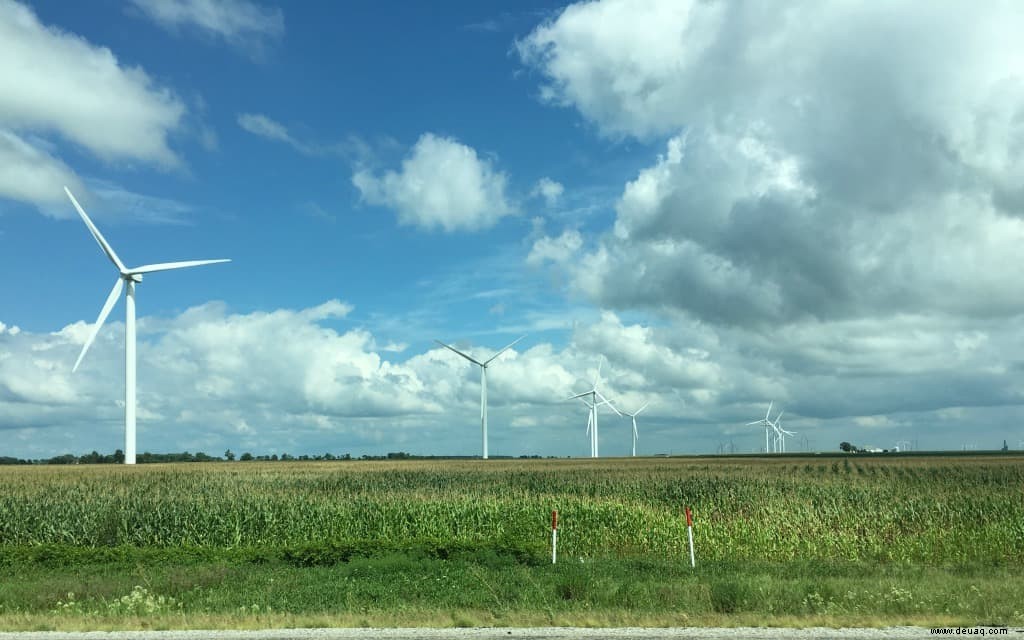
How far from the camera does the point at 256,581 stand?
66.4ft

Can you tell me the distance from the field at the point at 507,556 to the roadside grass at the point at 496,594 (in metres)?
0.08

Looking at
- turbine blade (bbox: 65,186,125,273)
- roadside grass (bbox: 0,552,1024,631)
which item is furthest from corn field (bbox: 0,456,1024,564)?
turbine blade (bbox: 65,186,125,273)

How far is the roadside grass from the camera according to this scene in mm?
14609

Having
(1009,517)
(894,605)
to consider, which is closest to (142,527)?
(894,605)

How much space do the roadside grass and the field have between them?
0.08 metres

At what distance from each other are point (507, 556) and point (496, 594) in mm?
5219

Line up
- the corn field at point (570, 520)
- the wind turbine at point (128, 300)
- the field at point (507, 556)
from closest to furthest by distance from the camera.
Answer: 1. the field at point (507, 556)
2. the corn field at point (570, 520)
3. the wind turbine at point (128, 300)

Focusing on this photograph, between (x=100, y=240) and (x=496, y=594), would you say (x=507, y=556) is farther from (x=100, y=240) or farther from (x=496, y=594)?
(x=100, y=240)

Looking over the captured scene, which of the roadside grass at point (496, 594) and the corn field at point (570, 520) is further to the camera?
the corn field at point (570, 520)

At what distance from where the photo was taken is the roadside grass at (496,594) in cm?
1461

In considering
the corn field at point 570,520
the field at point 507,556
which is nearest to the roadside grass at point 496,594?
the field at point 507,556

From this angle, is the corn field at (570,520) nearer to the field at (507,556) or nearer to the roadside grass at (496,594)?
the field at (507,556)

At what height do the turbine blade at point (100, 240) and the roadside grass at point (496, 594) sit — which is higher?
the turbine blade at point (100, 240)

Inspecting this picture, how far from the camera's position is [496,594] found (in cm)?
1819
